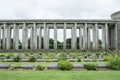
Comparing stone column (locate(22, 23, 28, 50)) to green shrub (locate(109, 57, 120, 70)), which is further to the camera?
stone column (locate(22, 23, 28, 50))

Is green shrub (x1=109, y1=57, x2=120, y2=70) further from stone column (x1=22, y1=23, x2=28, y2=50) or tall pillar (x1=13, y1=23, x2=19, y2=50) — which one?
tall pillar (x1=13, y1=23, x2=19, y2=50)

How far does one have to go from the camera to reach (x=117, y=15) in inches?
2744

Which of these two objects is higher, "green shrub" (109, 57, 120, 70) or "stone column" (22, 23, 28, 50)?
"stone column" (22, 23, 28, 50)

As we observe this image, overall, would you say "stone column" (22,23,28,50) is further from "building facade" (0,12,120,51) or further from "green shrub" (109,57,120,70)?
"green shrub" (109,57,120,70)

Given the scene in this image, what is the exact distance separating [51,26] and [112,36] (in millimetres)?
19822

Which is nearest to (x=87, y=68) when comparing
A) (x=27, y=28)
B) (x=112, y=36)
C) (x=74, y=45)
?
(x=74, y=45)

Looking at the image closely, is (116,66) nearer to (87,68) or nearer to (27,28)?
(87,68)

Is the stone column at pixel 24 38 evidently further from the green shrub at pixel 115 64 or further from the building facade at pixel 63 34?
the green shrub at pixel 115 64

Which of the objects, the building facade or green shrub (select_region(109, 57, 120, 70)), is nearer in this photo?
green shrub (select_region(109, 57, 120, 70))

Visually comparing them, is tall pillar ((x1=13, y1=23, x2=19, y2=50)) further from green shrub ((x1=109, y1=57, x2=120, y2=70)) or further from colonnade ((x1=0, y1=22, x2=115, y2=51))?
green shrub ((x1=109, y1=57, x2=120, y2=70))

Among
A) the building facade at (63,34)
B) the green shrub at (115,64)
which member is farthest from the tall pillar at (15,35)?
the green shrub at (115,64)

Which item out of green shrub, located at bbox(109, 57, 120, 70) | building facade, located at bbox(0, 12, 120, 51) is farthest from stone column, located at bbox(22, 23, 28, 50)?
green shrub, located at bbox(109, 57, 120, 70)

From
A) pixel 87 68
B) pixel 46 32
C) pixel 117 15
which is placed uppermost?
pixel 117 15

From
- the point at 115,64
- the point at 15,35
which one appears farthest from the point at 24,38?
the point at 115,64
